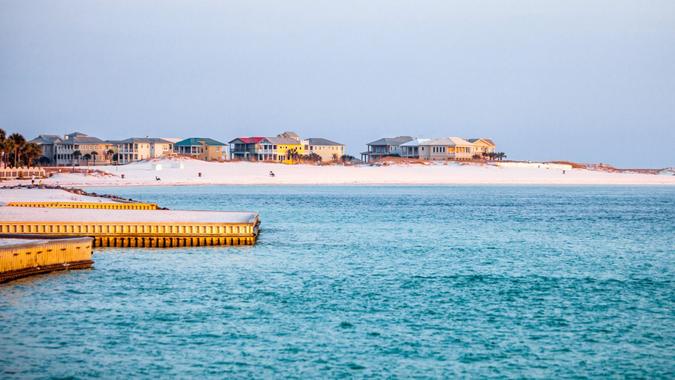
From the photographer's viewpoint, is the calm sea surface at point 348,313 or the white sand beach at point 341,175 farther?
the white sand beach at point 341,175

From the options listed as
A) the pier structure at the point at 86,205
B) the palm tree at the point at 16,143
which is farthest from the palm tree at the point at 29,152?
the pier structure at the point at 86,205

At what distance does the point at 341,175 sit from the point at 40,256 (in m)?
137

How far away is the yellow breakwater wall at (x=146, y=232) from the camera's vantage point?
131 feet

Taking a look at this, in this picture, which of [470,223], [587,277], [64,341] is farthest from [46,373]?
[470,223]

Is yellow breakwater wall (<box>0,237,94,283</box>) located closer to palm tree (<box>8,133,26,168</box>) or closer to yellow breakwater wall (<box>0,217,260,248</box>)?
yellow breakwater wall (<box>0,217,260,248</box>)

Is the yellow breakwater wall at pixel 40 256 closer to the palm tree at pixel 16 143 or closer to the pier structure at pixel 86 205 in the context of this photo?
the pier structure at pixel 86 205

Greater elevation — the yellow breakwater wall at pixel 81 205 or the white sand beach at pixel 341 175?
the white sand beach at pixel 341 175

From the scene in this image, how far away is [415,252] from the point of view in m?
42.9

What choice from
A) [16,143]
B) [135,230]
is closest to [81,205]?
[135,230]

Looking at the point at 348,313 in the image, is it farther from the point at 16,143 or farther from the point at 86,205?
the point at 16,143

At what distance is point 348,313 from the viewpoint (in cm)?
2558

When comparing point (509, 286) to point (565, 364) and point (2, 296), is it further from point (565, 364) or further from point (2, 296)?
point (2, 296)

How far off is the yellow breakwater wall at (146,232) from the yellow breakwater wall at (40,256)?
21.9ft

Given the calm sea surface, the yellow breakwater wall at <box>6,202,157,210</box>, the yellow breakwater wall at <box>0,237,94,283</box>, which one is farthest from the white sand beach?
the yellow breakwater wall at <box>0,237,94,283</box>
